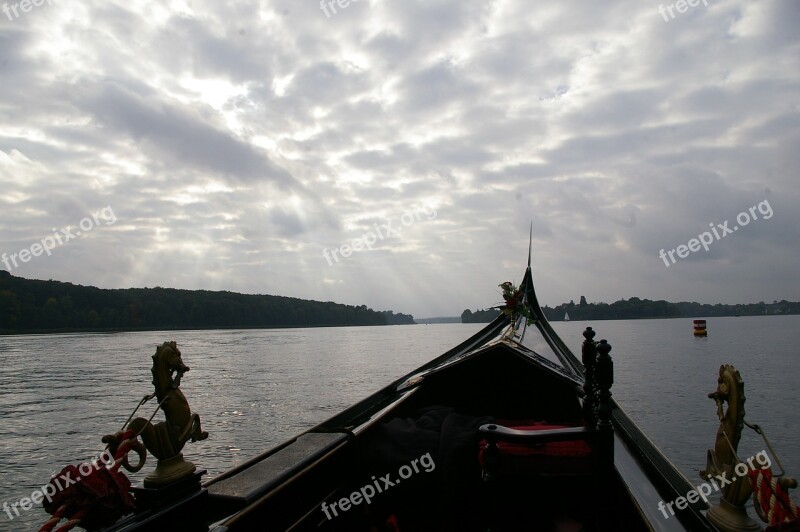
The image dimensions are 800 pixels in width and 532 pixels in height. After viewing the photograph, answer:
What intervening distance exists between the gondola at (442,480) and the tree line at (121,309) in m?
59.4

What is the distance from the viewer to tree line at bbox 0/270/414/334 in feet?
166

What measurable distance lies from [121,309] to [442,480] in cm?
6273

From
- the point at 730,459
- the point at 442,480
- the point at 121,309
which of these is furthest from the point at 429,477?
the point at 121,309

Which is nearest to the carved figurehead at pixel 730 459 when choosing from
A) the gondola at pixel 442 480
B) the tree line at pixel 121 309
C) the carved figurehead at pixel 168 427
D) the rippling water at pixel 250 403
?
the gondola at pixel 442 480

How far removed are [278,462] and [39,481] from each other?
779 centimetres

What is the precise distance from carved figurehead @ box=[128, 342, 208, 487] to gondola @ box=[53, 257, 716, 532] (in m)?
0.06

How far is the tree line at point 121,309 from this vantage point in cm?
5050

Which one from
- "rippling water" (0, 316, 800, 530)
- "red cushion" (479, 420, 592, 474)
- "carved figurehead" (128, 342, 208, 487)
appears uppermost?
"carved figurehead" (128, 342, 208, 487)

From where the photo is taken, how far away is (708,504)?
1943mm

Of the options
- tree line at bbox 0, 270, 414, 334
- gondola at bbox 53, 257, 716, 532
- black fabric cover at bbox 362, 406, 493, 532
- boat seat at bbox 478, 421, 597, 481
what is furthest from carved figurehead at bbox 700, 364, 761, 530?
tree line at bbox 0, 270, 414, 334

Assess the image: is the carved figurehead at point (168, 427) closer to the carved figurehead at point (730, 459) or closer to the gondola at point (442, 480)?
the gondola at point (442, 480)

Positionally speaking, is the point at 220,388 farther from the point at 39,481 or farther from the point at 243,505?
the point at 243,505

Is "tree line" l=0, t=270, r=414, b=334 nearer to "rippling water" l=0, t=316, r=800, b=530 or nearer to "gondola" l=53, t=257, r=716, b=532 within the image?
"rippling water" l=0, t=316, r=800, b=530

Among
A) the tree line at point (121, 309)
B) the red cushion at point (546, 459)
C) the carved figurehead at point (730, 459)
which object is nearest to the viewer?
the carved figurehead at point (730, 459)
